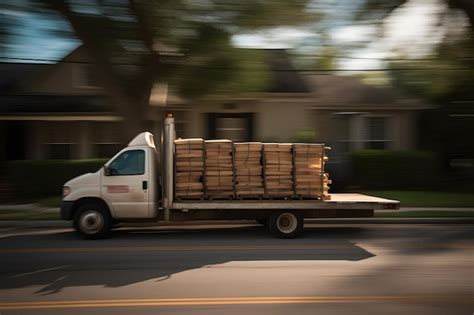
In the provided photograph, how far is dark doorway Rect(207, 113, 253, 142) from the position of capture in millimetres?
22639

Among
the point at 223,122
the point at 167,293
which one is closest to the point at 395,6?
the point at 223,122

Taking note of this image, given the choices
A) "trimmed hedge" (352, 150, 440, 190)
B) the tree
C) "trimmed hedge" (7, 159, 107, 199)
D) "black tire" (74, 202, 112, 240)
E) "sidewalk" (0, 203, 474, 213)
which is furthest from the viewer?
"trimmed hedge" (352, 150, 440, 190)

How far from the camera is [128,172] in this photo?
433 inches

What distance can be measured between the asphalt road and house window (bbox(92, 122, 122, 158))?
36.4 ft

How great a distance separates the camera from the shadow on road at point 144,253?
24.7 feet

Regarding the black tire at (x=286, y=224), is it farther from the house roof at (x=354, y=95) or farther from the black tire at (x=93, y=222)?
the house roof at (x=354, y=95)

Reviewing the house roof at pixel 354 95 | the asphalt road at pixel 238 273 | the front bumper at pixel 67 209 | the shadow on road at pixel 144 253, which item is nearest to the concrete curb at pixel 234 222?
the shadow on road at pixel 144 253

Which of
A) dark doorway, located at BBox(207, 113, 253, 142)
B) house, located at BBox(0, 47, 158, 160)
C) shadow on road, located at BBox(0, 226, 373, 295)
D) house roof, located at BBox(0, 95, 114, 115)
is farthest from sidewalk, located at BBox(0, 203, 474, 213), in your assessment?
dark doorway, located at BBox(207, 113, 253, 142)

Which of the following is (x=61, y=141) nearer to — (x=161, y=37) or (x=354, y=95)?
(x=161, y=37)

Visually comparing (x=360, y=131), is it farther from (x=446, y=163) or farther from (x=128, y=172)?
(x=128, y=172)

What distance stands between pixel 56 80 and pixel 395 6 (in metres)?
14.6

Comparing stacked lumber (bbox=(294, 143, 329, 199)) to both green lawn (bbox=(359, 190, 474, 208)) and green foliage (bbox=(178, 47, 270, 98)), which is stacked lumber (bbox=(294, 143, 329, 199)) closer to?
green foliage (bbox=(178, 47, 270, 98))

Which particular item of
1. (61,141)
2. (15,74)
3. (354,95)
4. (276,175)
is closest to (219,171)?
(276,175)

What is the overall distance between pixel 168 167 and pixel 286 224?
2.60 m
